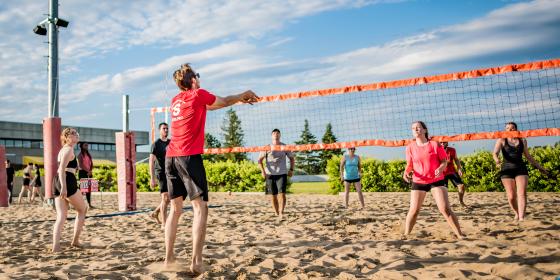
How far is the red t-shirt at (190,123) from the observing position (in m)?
3.69

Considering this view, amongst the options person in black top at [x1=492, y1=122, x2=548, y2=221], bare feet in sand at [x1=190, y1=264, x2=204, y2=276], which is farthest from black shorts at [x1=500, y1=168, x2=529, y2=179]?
bare feet in sand at [x1=190, y1=264, x2=204, y2=276]

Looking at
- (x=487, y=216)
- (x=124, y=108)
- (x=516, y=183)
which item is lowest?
(x=487, y=216)

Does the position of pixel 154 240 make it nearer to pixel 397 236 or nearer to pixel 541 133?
pixel 397 236

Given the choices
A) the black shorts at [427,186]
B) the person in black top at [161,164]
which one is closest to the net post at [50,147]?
the person in black top at [161,164]

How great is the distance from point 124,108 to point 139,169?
41.6ft

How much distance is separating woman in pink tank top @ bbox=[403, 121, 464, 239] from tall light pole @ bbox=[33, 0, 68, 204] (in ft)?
26.4

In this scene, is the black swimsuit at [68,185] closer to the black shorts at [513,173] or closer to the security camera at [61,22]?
the black shorts at [513,173]

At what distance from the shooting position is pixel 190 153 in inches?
145

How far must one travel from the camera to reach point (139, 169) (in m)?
22.0

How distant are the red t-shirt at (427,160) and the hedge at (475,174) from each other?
928 centimetres

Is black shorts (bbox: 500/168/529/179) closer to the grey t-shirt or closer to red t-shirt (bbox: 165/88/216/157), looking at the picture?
the grey t-shirt

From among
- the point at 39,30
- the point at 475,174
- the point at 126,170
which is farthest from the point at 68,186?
the point at 475,174

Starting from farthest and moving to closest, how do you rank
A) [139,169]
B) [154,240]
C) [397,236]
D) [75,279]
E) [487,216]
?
[139,169], [487,216], [154,240], [397,236], [75,279]

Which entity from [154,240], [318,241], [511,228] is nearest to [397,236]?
[318,241]
